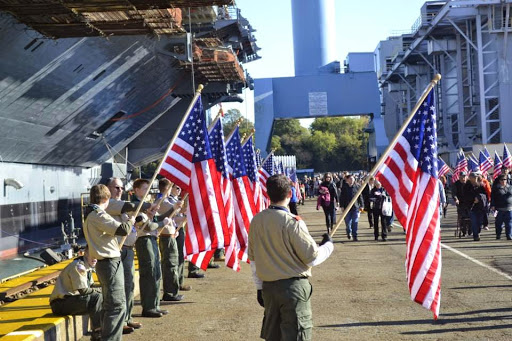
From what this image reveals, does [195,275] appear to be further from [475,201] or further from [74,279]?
[475,201]

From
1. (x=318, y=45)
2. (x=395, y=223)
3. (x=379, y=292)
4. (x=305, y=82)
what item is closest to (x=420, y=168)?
(x=379, y=292)

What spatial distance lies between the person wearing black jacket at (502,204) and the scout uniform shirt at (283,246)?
12.5 m

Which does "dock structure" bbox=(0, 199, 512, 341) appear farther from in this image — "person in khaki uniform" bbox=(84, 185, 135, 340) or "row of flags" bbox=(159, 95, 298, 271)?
"row of flags" bbox=(159, 95, 298, 271)

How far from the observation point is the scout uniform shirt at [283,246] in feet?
16.5

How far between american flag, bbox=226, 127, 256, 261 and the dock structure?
0.84m

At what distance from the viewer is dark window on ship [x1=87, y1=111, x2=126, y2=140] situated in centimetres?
3191

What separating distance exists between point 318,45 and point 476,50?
33.2 metres

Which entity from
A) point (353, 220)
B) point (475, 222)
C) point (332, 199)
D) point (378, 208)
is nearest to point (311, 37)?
point (332, 199)

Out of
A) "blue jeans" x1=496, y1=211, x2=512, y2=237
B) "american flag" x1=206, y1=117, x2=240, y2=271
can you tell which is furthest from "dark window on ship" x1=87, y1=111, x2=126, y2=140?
"american flag" x1=206, y1=117, x2=240, y2=271

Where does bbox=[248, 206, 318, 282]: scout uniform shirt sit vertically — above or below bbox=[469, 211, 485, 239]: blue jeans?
above

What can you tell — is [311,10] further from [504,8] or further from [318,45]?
[504,8]

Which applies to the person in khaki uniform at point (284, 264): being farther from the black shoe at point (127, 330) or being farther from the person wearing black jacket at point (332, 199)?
the person wearing black jacket at point (332, 199)

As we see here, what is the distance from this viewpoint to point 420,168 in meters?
6.55

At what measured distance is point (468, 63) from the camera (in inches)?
2076
